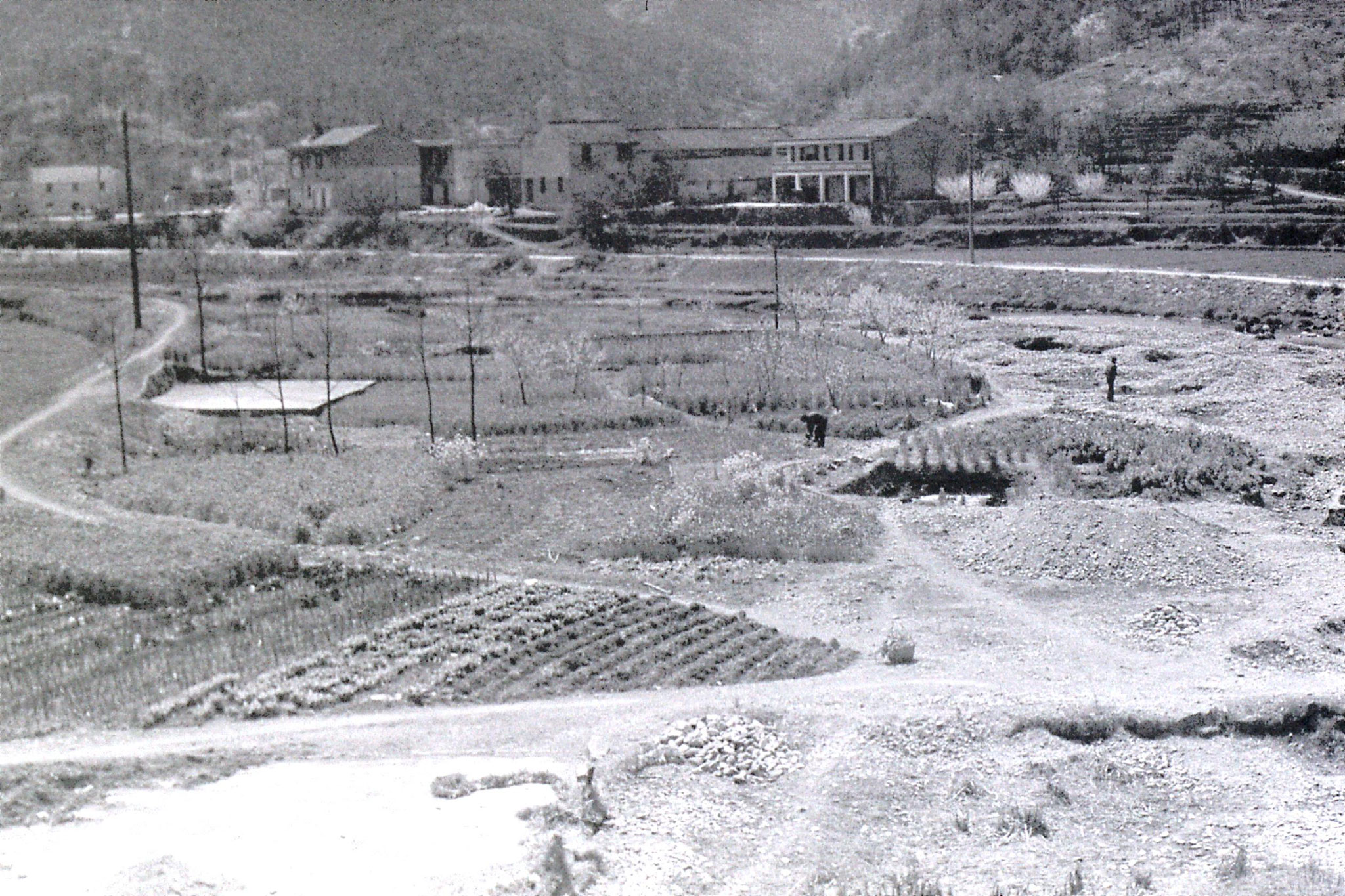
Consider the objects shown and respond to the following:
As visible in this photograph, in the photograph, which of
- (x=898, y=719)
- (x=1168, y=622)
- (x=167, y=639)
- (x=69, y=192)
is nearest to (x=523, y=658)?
(x=167, y=639)

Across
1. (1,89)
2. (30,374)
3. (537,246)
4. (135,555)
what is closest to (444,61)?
(1,89)

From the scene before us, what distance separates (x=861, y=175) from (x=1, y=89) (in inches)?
2057

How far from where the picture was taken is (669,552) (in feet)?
85.7

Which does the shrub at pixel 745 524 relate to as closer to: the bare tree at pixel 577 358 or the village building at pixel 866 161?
the bare tree at pixel 577 358

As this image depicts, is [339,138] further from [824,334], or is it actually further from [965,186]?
[824,334]

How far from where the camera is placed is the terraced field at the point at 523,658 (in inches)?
761

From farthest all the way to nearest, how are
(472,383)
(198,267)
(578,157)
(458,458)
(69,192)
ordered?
(578,157)
(69,192)
(198,267)
(472,383)
(458,458)

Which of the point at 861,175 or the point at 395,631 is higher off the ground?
the point at 861,175

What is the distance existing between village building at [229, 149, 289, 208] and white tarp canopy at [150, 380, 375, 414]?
42318 millimetres

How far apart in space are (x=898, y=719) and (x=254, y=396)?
28443 millimetres

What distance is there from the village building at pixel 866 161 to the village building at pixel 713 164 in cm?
396

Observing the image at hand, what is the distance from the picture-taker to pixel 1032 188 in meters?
68.0

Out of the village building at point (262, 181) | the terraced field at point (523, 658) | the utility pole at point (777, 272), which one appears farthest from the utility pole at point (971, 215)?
the village building at point (262, 181)

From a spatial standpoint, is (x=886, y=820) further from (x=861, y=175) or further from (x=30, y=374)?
A: (x=861, y=175)
